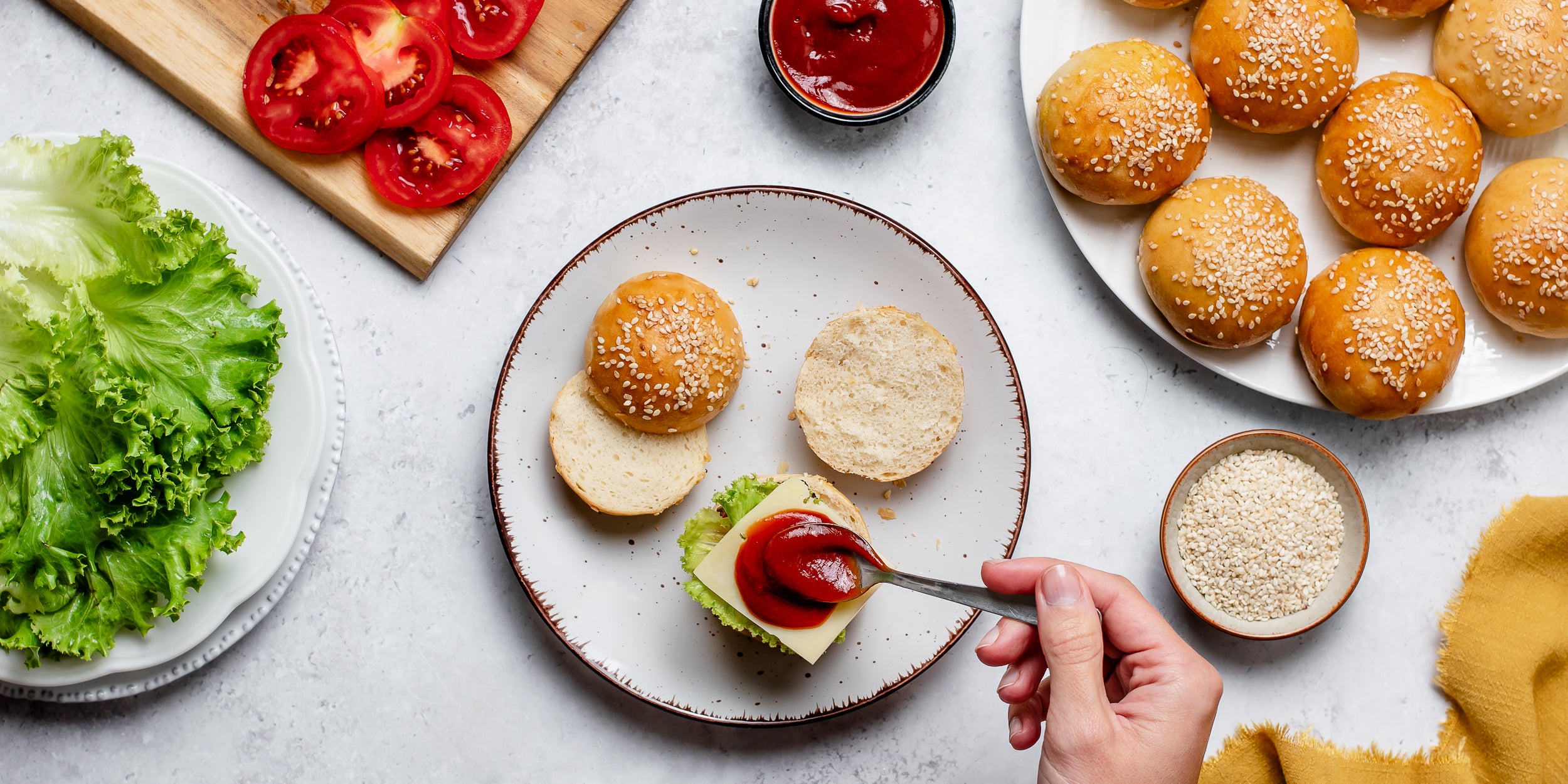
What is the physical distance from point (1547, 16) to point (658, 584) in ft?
10.5

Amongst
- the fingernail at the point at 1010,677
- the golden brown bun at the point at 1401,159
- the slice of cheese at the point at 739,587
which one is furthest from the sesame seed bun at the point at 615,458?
the golden brown bun at the point at 1401,159

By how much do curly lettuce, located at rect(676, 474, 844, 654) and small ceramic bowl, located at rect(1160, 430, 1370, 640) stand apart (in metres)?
1.09

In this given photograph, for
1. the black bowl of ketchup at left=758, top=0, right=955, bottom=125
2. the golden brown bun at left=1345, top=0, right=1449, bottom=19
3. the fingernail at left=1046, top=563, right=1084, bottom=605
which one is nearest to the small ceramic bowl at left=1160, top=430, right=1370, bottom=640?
the fingernail at left=1046, top=563, right=1084, bottom=605

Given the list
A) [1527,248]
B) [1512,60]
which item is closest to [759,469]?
[1527,248]

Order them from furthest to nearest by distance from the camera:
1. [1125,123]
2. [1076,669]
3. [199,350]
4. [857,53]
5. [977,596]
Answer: [857,53]
[1125,123]
[199,350]
[977,596]
[1076,669]

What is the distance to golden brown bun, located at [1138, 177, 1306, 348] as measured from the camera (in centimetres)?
291

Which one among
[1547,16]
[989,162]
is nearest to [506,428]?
[989,162]

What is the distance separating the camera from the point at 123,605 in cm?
267

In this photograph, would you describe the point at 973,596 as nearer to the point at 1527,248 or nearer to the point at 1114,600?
the point at 1114,600

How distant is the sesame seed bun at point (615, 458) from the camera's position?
290cm

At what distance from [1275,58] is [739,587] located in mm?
2227

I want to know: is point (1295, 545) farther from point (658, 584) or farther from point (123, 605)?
point (123, 605)

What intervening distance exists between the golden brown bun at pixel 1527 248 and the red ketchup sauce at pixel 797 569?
2.12 meters

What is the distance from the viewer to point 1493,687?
3.17m
